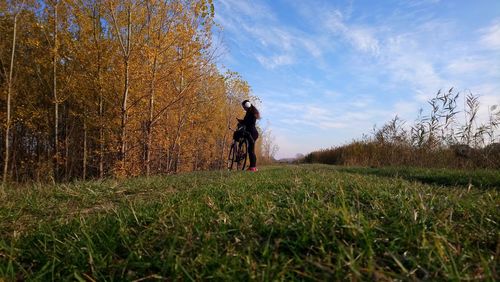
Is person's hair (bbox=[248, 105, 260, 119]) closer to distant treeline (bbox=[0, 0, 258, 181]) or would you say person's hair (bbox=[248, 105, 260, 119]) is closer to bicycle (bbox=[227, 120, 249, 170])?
bicycle (bbox=[227, 120, 249, 170])

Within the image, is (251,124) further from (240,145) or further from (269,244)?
(269,244)

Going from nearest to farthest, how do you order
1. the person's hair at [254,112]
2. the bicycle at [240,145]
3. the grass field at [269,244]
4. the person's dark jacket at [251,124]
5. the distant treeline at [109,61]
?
1. the grass field at [269,244]
2. the person's hair at [254,112]
3. the person's dark jacket at [251,124]
4. the bicycle at [240,145]
5. the distant treeline at [109,61]

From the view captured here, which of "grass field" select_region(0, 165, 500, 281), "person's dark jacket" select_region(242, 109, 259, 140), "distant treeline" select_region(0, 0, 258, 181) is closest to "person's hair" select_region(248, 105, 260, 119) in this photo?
"person's dark jacket" select_region(242, 109, 259, 140)

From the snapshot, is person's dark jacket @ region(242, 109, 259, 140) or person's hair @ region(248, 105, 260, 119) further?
person's dark jacket @ region(242, 109, 259, 140)

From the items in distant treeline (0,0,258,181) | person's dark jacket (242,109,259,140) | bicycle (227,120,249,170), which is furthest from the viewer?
distant treeline (0,0,258,181)

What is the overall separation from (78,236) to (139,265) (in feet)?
2.56

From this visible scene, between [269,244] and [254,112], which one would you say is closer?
[269,244]

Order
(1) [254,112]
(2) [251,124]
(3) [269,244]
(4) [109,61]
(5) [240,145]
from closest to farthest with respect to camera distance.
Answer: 1. (3) [269,244]
2. (1) [254,112]
3. (2) [251,124]
4. (5) [240,145]
5. (4) [109,61]

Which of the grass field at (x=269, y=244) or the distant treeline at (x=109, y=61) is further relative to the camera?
the distant treeline at (x=109, y=61)

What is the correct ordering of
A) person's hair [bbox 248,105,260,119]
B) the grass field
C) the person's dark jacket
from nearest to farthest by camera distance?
the grass field
person's hair [bbox 248,105,260,119]
the person's dark jacket

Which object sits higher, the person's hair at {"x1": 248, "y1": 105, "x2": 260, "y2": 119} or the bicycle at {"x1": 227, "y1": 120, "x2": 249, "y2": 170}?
the person's hair at {"x1": 248, "y1": 105, "x2": 260, "y2": 119}

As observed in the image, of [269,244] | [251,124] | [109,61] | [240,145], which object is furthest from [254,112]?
[269,244]

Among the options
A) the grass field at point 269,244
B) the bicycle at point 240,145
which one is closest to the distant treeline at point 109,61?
the bicycle at point 240,145

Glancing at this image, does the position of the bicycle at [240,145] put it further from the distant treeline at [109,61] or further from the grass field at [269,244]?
the grass field at [269,244]
